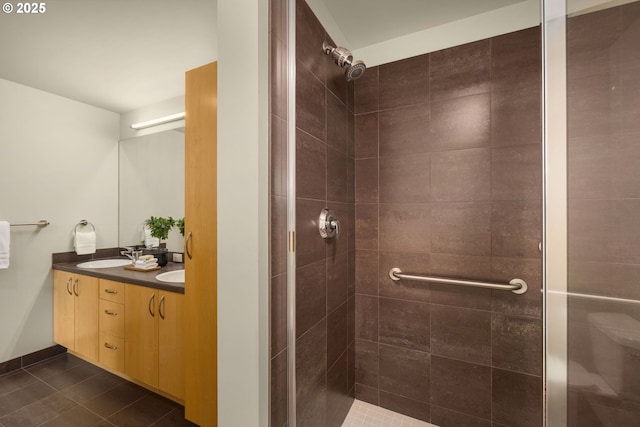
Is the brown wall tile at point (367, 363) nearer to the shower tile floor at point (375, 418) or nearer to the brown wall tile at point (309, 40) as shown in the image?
the shower tile floor at point (375, 418)

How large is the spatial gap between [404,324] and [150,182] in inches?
102

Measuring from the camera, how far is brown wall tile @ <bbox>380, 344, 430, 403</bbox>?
151 cm

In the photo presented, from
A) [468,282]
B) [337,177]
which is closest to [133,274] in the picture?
[337,177]

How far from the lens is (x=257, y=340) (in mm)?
863

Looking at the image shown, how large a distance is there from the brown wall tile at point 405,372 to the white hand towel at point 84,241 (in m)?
2.78

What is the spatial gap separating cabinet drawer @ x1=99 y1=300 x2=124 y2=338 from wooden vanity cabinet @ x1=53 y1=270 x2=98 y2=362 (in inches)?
3.8

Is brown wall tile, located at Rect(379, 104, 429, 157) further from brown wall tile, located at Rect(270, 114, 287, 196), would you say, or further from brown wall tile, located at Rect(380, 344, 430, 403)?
brown wall tile, located at Rect(380, 344, 430, 403)

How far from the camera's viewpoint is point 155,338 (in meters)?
1.58

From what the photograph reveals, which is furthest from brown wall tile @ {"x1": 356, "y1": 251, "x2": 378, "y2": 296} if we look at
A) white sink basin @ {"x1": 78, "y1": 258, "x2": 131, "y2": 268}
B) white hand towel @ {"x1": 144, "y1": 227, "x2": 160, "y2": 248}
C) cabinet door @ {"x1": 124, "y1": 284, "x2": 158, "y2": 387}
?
white sink basin @ {"x1": 78, "y1": 258, "x2": 131, "y2": 268}

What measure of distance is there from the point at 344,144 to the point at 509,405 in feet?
5.58

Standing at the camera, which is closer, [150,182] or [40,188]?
[40,188]

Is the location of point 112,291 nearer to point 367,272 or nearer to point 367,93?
point 367,272

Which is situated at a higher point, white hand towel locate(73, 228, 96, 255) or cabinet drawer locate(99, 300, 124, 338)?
white hand towel locate(73, 228, 96, 255)

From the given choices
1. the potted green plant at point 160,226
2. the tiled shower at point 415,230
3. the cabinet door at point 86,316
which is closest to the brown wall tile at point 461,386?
the tiled shower at point 415,230
